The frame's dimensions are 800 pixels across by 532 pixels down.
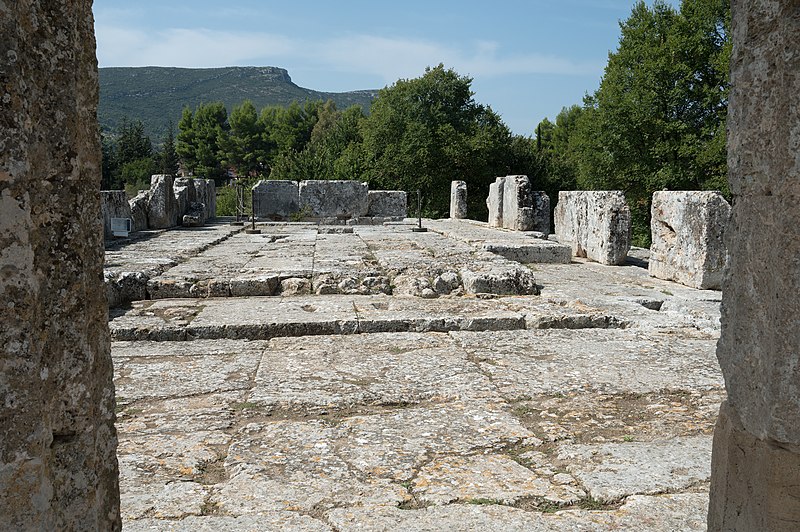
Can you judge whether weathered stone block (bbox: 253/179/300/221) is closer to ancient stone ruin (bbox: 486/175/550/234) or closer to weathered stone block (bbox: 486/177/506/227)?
weathered stone block (bbox: 486/177/506/227)

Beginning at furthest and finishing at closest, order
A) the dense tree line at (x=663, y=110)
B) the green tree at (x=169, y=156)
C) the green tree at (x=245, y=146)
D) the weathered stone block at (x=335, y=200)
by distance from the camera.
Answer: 1. the green tree at (x=245, y=146)
2. the green tree at (x=169, y=156)
3. the dense tree line at (x=663, y=110)
4. the weathered stone block at (x=335, y=200)

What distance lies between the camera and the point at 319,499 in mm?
2945

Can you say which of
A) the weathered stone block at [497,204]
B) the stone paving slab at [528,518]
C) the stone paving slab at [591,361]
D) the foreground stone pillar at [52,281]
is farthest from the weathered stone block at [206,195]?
the foreground stone pillar at [52,281]

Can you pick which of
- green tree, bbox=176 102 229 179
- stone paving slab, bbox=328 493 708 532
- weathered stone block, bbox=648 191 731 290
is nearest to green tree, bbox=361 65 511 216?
weathered stone block, bbox=648 191 731 290

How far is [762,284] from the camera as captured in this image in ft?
6.57

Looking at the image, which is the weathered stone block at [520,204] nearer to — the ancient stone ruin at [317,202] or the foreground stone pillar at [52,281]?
the ancient stone ruin at [317,202]

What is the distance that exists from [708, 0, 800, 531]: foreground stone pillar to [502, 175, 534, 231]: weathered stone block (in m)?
13.6

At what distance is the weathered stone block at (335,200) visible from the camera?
20.6 metres

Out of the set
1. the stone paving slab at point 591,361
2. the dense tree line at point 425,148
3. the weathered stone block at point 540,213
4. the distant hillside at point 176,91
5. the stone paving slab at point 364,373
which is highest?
the distant hillside at point 176,91

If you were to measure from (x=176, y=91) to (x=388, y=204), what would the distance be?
386 feet

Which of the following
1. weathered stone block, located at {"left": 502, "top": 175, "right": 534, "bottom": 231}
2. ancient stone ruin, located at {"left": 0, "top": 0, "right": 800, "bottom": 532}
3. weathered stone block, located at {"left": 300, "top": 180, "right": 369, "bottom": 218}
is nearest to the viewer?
ancient stone ruin, located at {"left": 0, "top": 0, "right": 800, "bottom": 532}

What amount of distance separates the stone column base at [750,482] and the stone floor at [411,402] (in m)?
0.58

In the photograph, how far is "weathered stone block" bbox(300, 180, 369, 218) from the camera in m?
20.6

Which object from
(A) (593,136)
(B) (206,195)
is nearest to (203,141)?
(A) (593,136)
